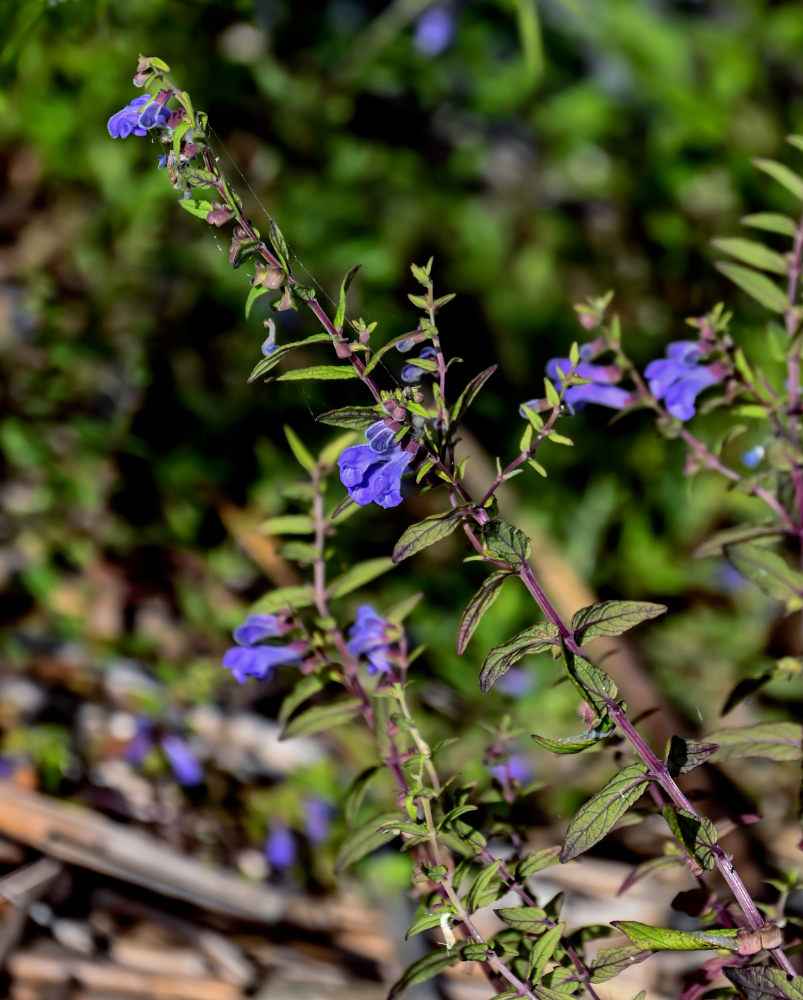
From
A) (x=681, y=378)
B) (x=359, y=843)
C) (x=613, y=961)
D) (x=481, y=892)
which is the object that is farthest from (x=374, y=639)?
(x=681, y=378)

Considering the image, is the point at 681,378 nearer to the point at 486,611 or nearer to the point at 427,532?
the point at 486,611

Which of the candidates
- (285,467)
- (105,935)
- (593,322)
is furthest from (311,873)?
(593,322)

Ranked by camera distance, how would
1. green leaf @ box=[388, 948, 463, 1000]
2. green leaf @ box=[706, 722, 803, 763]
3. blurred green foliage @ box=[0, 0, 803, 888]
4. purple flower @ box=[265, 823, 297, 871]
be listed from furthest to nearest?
blurred green foliage @ box=[0, 0, 803, 888] < purple flower @ box=[265, 823, 297, 871] < green leaf @ box=[706, 722, 803, 763] < green leaf @ box=[388, 948, 463, 1000]

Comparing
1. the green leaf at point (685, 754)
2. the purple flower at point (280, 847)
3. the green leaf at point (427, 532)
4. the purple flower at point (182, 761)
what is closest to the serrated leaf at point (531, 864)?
the green leaf at point (685, 754)

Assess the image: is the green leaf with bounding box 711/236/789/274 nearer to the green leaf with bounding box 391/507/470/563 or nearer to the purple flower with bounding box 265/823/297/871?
the green leaf with bounding box 391/507/470/563

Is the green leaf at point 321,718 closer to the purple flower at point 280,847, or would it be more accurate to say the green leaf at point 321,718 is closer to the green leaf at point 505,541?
the green leaf at point 505,541

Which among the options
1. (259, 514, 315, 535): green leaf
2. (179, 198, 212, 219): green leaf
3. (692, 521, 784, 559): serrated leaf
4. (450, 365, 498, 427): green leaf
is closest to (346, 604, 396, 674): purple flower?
(259, 514, 315, 535): green leaf
